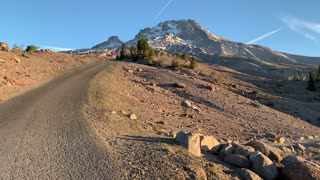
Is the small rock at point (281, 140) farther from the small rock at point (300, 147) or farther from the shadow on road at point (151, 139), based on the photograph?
the shadow on road at point (151, 139)

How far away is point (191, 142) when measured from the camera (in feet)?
43.6

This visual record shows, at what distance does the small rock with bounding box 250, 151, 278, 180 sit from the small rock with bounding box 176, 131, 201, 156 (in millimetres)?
1724

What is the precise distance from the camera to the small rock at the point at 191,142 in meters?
13.1

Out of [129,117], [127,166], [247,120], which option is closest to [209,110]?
[247,120]

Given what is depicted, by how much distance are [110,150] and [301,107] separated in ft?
101

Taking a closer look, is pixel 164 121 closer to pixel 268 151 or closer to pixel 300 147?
pixel 300 147

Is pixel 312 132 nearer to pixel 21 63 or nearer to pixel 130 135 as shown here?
pixel 130 135

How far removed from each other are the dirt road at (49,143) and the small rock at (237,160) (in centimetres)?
372

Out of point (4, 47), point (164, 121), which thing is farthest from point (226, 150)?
point (4, 47)

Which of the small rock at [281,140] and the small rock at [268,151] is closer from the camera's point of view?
the small rock at [268,151]

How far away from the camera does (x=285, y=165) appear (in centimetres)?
1281

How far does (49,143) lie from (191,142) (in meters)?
4.64

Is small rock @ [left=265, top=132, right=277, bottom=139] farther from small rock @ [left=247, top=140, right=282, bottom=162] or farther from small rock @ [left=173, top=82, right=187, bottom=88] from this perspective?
small rock @ [left=173, top=82, right=187, bottom=88]

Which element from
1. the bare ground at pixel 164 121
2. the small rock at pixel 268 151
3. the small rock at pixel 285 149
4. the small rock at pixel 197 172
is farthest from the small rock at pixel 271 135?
the small rock at pixel 197 172
